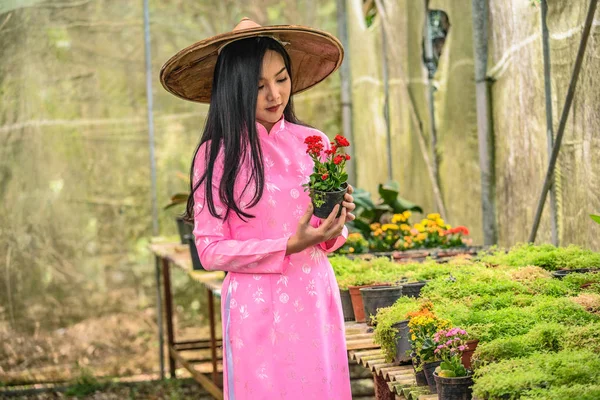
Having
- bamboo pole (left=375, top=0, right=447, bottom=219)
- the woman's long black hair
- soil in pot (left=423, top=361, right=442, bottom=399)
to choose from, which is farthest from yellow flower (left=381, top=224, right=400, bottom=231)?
soil in pot (left=423, top=361, right=442, bottom=399)

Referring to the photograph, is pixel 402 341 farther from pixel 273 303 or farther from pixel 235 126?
pixel 235 126

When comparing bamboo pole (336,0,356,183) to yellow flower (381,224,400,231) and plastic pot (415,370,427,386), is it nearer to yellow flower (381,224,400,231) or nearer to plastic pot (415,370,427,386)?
yellow flower (381,224,400,231)

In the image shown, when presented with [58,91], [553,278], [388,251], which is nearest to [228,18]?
[58,91]

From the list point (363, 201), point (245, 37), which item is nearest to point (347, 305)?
point (245, 37)

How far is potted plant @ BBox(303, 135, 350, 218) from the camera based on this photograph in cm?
220

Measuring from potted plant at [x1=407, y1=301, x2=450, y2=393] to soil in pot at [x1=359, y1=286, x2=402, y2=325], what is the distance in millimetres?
639

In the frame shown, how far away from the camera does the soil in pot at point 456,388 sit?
2014mm

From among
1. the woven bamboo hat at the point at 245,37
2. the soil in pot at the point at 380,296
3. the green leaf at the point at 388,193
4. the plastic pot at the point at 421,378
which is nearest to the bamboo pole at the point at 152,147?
the green leaf at the point at 388,193

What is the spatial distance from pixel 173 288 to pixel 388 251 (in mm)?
3082

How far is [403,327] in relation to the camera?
250cm

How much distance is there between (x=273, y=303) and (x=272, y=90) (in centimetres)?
54

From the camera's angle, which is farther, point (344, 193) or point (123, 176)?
point (123, 176)

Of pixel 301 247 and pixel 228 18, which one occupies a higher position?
pixel 228 18

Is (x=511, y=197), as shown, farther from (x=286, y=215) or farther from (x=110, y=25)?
(x=110, y=25)
